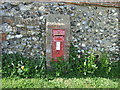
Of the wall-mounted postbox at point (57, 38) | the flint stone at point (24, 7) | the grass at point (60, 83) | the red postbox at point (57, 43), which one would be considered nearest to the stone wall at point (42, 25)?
the flint stone at point (24, 7)

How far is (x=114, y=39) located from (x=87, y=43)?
1.08 m

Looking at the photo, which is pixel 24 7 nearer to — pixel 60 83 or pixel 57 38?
pixel 57 38

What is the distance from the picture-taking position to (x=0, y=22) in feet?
15.8

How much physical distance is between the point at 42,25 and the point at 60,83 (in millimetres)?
2035

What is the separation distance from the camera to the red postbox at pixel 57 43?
4707 mm

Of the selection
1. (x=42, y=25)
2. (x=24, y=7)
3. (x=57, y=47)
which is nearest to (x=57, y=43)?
(x=57, y=47)

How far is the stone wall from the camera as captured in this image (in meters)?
4.87

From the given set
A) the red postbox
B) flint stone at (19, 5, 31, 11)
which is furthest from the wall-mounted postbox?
flint stone at (19, 5, 31, 11)

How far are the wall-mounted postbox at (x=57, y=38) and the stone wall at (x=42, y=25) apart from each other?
35 centimetres

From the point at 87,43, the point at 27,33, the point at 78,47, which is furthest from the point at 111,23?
the point at 27,33

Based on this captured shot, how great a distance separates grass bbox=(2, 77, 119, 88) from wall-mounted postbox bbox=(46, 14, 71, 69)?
30.5 inches

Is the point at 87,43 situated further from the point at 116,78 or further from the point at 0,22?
the point at 0,22

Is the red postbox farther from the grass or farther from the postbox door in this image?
the grass

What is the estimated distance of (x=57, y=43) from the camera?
473 cm
